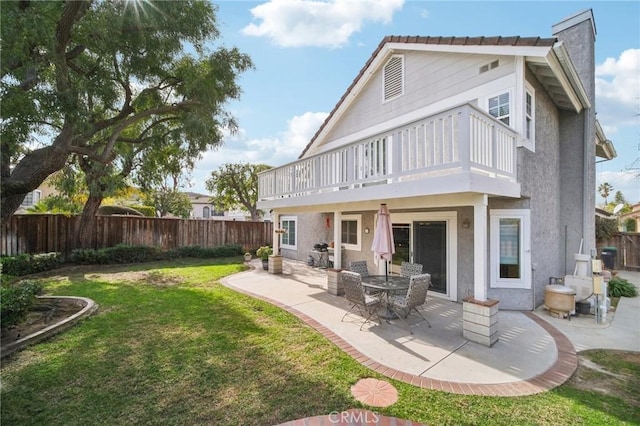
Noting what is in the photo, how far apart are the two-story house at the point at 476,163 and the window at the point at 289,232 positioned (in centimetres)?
590

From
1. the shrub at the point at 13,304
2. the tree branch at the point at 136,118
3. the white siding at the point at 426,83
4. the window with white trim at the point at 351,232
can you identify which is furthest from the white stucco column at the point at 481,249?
the tree branch at the point at 136,118

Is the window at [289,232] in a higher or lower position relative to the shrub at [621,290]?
higher

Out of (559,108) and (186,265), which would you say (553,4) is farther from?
(186,265)

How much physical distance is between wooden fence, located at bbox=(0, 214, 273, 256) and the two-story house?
8633 millimetres

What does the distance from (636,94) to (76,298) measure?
60.1 feet

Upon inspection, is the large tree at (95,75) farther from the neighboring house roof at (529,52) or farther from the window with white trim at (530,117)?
the window with white trim at (530,117)

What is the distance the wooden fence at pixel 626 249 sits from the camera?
48.6ft

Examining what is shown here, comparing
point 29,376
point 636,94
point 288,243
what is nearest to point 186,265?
point 288,243

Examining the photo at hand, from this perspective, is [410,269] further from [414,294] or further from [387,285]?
[414,294]

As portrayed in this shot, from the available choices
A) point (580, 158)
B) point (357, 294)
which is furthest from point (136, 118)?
point (580, 158)

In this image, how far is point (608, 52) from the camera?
413 inches

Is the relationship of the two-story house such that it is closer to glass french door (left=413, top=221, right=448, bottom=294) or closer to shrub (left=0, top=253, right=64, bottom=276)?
glass french door (left=413, top=221, right=448, bottom=294)

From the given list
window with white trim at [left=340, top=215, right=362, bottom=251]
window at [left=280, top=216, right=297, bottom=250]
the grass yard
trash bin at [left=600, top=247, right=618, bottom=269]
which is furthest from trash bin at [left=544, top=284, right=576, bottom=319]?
window at [left=280, top=216, right=297, bottom=250]

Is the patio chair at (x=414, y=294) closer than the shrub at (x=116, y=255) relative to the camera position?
Yes
